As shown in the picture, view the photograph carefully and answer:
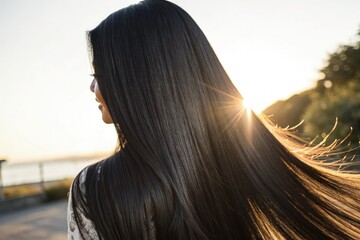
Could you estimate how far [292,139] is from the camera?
1804 mm

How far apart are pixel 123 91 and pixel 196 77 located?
0.24 m

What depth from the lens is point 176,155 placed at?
1.14 m

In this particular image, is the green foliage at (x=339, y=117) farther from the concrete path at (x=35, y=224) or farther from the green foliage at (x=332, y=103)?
the concrete path at (x=35, y=224)

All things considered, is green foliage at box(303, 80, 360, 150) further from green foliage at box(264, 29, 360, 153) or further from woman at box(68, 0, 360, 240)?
woman at box(68, 0, 360, 240)

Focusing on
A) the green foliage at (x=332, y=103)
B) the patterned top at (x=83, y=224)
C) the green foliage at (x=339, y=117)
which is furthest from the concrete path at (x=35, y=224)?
the green foliage at (x=339, y=117)

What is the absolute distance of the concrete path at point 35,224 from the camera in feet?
22.2

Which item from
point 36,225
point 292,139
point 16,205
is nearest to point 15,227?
point 36,225

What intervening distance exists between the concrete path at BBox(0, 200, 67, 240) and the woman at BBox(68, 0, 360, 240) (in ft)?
18.8

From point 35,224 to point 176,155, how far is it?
7.73m

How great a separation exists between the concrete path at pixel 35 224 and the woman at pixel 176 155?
5.74 m

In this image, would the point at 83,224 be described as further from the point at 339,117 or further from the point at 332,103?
the point at 332,103

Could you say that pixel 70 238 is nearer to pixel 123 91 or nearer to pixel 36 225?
pixel 123 91

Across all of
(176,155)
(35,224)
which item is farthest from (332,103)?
(176,155)

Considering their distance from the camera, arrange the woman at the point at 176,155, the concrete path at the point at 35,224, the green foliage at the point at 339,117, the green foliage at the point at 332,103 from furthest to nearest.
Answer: the green foliage at the point at 332,103
the green foliage at the point at 339,117
the concrete path at the point at 35,224
the woman at the point at 176,155
